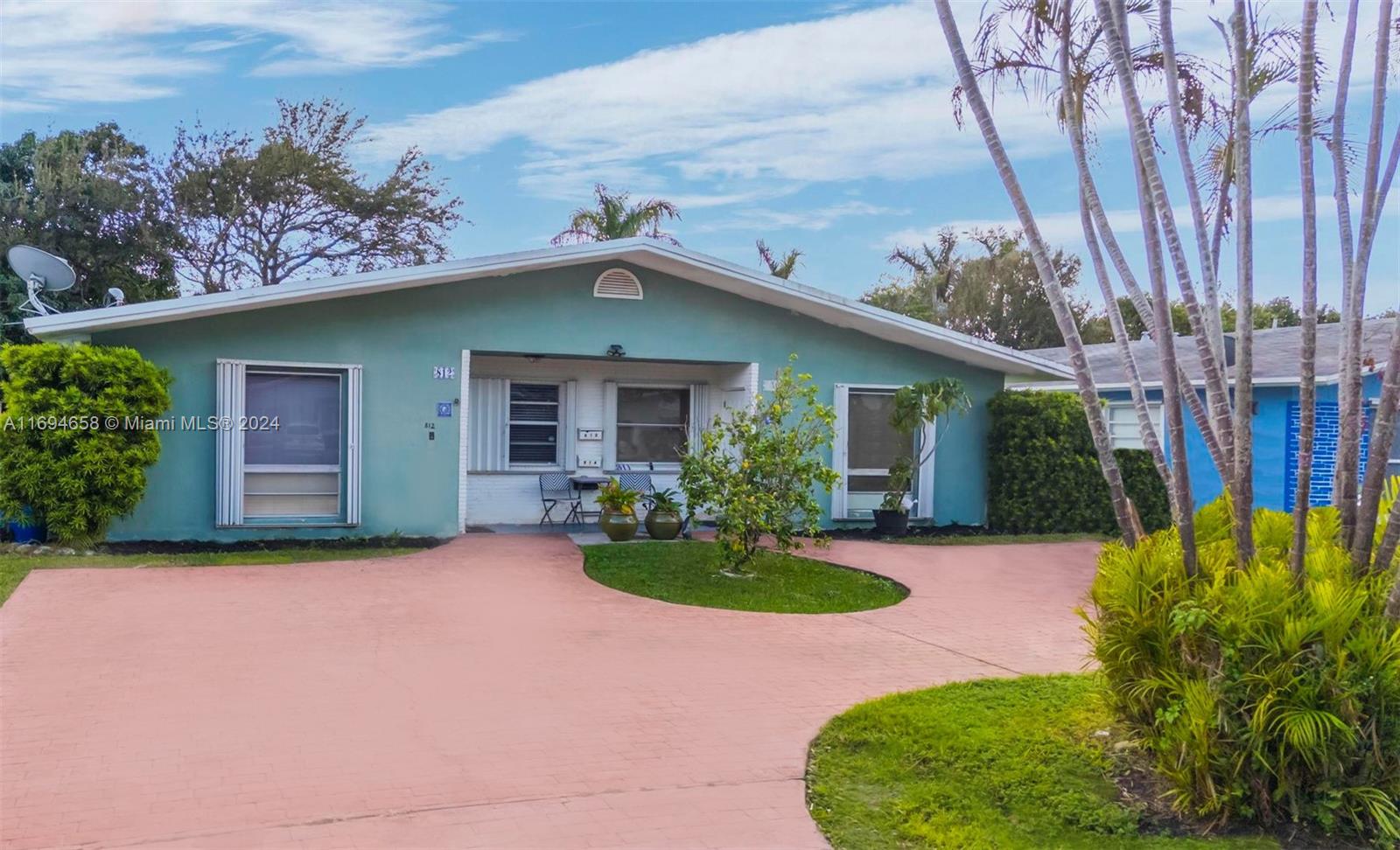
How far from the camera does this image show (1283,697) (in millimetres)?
4168

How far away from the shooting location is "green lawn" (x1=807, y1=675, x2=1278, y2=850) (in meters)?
4.24

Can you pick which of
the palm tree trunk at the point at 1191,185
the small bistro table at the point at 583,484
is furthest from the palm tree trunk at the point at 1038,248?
the small bistro table at the point at 583,484

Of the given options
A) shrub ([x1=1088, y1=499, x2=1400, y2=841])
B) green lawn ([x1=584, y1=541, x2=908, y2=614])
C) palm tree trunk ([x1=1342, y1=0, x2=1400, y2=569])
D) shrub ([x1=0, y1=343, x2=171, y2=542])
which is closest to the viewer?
shrub ([x1=1088, y1=499, x2=1400, y2=841])

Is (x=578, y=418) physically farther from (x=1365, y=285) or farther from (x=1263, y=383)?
(x=1365, y=285)

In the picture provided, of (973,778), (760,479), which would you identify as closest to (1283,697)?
(973,778)

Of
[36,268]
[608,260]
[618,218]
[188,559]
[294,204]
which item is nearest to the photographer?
[188,559]

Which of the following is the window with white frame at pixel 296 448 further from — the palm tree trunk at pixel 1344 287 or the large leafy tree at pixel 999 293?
the large leafy tree at pixel 999 293

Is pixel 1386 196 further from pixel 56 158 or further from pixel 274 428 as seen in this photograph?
pixel 56 158

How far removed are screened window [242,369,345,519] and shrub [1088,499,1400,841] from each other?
982 cm

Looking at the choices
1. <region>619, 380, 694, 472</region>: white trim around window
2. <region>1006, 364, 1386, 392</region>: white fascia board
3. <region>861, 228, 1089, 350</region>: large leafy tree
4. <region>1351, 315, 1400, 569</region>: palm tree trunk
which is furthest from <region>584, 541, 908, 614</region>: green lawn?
<region>861, 228, 1089, 350</region>: large leafy tree

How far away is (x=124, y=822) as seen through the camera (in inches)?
161

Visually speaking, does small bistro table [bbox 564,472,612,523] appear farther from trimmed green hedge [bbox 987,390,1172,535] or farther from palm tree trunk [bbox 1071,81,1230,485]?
palm tree trunk [bbox 1071,81,1230,485]

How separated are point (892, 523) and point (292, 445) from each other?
7.77 metres

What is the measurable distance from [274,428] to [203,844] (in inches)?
340
